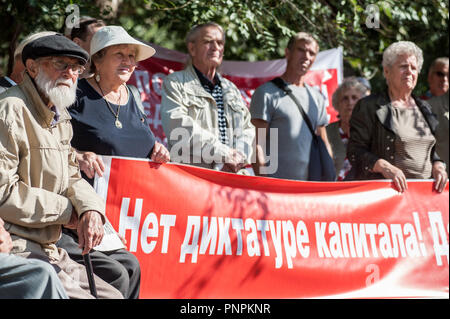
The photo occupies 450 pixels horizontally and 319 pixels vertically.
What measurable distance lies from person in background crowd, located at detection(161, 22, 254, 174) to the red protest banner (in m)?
1.36

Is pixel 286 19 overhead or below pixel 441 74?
overhead

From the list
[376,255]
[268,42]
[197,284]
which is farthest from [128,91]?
[268,42]

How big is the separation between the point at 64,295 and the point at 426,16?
692cm

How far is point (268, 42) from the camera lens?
7.81 meters

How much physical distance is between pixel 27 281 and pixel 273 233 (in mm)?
2773

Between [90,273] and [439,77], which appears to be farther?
[439,77]

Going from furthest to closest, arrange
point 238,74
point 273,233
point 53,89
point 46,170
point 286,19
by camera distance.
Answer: point 286,19
point 238,74
point 273,233
point 53,89
point 46,170

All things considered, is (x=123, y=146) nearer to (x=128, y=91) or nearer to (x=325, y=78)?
(x=128, y=91)

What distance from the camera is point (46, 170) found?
147 inches

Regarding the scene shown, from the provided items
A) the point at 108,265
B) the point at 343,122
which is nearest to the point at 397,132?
the point at 343,122

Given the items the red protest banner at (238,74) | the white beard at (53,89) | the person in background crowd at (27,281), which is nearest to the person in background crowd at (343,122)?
the red protest banner at (238,74)

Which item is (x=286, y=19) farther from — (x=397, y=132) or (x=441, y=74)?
(x=397, y=132)

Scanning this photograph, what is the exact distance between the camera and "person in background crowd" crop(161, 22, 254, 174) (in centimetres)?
566

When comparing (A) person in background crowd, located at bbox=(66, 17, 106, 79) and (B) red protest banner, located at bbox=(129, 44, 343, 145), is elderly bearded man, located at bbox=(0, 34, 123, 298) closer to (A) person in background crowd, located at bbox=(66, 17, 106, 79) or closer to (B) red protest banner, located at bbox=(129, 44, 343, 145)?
(A) person in background crowd, located at bbox=(66, 17, 106, 79)
